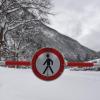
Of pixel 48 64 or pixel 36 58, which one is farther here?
pixel 36 58

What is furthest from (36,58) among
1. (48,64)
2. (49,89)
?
(49,89)

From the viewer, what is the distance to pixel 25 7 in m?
32.6

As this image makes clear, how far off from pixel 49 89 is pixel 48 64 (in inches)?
59.6

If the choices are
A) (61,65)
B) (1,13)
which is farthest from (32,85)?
(1,13)

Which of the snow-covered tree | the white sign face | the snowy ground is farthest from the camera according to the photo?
the snow-covered tree

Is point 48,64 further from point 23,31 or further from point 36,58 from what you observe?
point 23,31

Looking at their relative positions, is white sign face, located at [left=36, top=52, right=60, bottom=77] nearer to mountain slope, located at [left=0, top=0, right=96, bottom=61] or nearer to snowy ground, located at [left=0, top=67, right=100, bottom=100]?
snowy ground, located at [left=0, top=67, right=100, bottom=100]

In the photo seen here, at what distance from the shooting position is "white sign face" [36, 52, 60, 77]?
5.42 m

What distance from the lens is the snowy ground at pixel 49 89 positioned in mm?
6207

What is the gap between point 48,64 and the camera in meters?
5.34

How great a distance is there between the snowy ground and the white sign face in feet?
2.51

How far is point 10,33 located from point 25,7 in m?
3.55

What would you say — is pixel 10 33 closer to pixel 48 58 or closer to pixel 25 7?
pixel 25 7

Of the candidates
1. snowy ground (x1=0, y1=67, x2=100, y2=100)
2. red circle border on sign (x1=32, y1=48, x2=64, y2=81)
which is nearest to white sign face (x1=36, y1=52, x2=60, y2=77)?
red circle border on sign (x1=32, y1=48, x2=64, y2=81)
